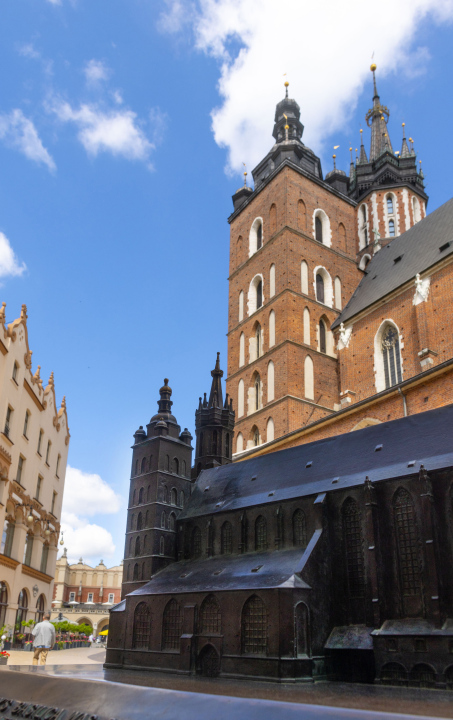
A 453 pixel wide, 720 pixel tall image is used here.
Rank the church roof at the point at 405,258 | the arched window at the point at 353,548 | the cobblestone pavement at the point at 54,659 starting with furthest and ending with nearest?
the church roof at the point at 405,258 < the cobblestone pavement at the point at 54,659 < the arched window at the point at 353,548

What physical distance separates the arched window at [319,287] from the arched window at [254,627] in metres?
27.4

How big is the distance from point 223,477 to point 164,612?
7.31 meters

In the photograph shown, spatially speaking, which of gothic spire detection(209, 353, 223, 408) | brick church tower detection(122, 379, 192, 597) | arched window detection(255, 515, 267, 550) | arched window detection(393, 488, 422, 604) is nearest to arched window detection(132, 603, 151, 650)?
brick church tower detection(122, 379, 192, 597)

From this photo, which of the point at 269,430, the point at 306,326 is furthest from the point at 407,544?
the point at 306,326

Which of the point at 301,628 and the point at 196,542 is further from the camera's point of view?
the point at 196,542

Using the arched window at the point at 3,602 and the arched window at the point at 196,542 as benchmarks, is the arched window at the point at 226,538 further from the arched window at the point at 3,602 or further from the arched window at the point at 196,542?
the arched window at the point at 3,602

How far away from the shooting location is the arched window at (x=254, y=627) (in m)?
16.8

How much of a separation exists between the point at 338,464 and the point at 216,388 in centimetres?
1446

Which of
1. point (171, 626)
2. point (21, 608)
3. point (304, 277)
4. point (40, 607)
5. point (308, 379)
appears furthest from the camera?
point (304, 277)

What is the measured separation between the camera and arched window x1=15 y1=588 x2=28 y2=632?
2591cm

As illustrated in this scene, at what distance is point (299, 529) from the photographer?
2022 cm

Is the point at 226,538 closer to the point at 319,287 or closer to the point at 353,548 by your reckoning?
the point at 353,548

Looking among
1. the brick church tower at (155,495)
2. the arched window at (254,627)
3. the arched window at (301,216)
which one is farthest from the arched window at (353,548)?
the arched window at (301,216)

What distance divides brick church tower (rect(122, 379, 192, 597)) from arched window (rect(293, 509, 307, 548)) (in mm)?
7867
